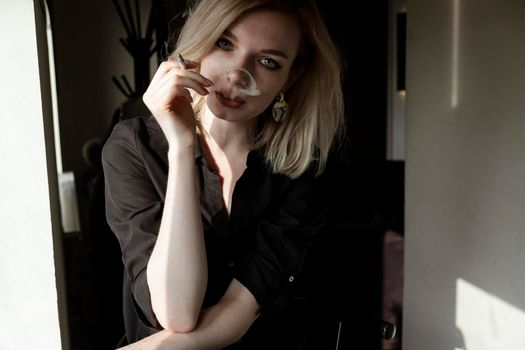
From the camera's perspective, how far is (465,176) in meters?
1.76

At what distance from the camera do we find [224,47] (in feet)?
4.91

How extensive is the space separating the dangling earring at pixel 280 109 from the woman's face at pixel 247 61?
159 mm

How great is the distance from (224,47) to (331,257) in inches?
53.6

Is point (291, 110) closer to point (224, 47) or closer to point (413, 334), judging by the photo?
point (224, 47)

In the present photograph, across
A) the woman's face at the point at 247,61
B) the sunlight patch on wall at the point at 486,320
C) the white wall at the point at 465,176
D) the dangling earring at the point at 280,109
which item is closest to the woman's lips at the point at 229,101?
the woman's face at the point at 247,61

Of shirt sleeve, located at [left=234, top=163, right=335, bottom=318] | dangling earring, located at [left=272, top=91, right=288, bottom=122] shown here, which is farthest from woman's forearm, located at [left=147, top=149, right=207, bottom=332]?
dangling earring, located at [left=272, top=91, right=288, bottom=122]

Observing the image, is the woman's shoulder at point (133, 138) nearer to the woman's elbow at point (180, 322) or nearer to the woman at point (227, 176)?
the woman at point (227, 176)

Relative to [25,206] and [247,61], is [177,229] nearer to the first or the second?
[25,206]

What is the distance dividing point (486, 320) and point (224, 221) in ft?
2.80

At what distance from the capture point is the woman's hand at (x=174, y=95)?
1.34 meters

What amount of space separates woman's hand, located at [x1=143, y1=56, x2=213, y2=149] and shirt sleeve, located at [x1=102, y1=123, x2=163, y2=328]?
18 cm

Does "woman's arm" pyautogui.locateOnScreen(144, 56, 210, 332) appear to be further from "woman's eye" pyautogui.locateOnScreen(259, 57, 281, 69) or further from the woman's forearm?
"woman's eye" pyautogui.locateOnScreen(259, 57, 281, 69)

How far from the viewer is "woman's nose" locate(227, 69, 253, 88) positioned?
146cm

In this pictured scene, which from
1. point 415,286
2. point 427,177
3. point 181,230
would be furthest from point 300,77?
point 415,286
